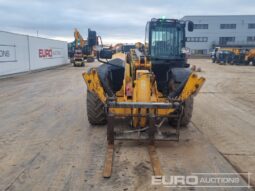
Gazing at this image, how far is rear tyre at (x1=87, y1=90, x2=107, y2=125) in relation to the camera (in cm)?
635

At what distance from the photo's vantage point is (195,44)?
6031 centimetres

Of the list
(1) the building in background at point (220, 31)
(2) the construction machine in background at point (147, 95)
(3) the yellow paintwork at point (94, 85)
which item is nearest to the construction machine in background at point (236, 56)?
(1) the building in background at point (220, 31)

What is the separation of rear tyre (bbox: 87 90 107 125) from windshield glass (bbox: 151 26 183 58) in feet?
8.88

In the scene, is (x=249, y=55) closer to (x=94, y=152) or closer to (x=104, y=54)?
(x=104, y=54)

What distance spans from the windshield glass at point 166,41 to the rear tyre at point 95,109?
8.88ft

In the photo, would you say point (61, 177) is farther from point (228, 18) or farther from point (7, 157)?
point (228, 18)

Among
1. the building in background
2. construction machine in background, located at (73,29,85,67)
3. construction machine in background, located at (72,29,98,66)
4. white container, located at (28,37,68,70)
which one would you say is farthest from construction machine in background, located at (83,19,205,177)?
the building in background

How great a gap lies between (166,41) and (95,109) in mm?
3378

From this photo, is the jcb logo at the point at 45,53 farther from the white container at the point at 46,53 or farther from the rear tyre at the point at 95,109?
the rear tyre at the point at 95,109

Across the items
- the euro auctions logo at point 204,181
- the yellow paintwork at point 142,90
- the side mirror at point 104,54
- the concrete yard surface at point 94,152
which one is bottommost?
the euro auctions logo at point 204,181

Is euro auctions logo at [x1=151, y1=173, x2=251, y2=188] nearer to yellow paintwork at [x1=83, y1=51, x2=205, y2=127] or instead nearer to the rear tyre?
yellow paintwork at [x1=83, y1=51, x2=205, y2=127]

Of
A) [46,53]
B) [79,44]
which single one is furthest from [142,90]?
[79,44]

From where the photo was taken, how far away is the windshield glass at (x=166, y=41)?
8.31m

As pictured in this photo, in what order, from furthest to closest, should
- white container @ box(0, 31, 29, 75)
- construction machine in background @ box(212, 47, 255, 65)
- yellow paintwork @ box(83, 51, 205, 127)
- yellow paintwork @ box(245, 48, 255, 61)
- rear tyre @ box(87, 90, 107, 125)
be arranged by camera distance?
construction machine in background @ box(212, 47, 255, 65) < yellow paintwork @ box(245, 48, 255, 61) < white container @ box(0, 31, 29, 75) < rear tyre @ box(87, 90, 107, 125) < yellow paintwork @ box(83, 51, 205, 127)
